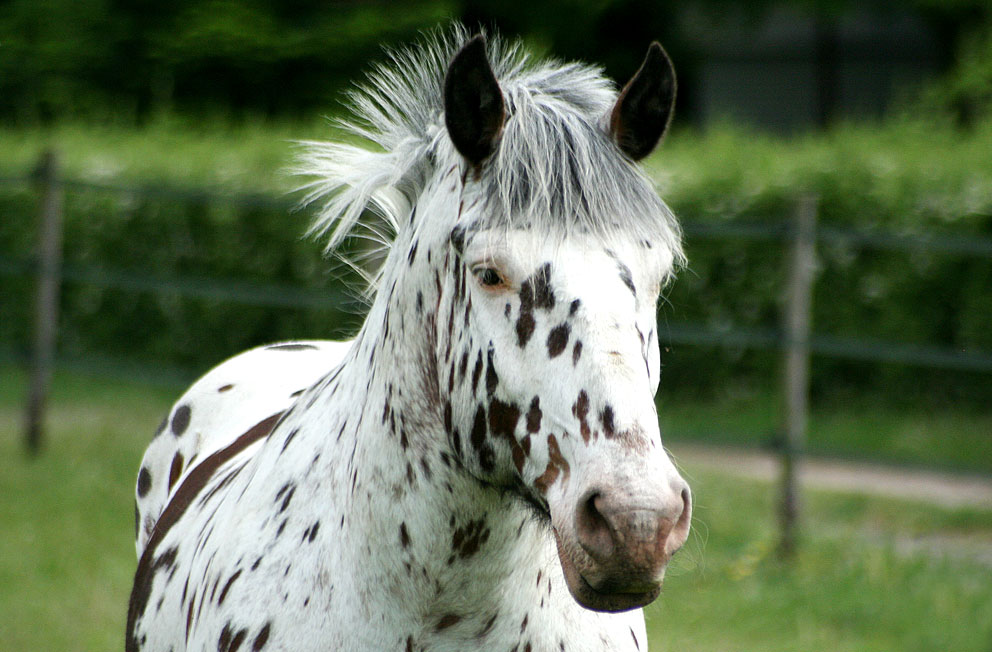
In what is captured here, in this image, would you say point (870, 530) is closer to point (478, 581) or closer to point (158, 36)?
point (478, 581)

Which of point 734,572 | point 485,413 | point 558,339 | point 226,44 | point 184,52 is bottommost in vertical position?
point 734,572

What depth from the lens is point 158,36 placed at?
17375 millimetres

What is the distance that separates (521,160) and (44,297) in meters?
6.73

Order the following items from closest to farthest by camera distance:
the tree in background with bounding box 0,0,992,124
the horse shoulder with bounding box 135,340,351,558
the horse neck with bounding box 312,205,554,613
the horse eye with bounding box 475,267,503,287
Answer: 1. the horse eye with bounding box 475,267,503,287
2. the horse neck with bounding box 312,205,554,613
3. the horse shoulder with bounding box 135,340,351,558
4. the tree in background with bounding box 0,0,992,124

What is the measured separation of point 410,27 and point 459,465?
50.0 feet

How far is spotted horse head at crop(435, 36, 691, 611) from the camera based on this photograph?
1641 millimetres

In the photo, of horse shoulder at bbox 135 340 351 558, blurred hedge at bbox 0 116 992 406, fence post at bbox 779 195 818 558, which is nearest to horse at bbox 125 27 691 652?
horse shoulder at bbox 135 340 351 558

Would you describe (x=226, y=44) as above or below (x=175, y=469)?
above

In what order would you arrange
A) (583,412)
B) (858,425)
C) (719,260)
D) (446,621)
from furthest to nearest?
(719,260), (858,425), (446,621), (583,412)

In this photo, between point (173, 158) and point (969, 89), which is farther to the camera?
point (969, 89)

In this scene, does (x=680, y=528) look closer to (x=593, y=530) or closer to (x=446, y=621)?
(x=593, y=530)

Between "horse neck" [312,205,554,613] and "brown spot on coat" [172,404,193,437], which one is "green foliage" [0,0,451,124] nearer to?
"brown spot on coat" [172,404,193,437]

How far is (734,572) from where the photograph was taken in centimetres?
558

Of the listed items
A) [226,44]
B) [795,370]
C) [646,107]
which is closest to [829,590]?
[795,370]
